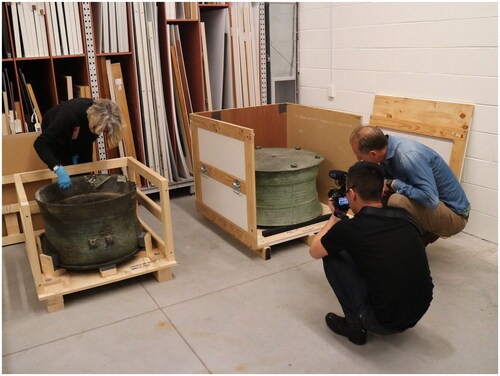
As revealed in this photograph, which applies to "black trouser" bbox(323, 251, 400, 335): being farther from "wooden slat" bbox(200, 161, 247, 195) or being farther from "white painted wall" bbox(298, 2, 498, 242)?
"white painted wall" bbox(298, 2, 498, 242)

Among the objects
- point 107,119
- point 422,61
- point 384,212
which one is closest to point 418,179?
point 384,212

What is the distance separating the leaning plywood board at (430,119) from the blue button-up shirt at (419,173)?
638 mm

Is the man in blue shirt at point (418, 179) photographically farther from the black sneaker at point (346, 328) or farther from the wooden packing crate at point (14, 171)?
the wooden packing crate at point (14, 171)

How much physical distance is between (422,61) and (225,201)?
1.83 metres

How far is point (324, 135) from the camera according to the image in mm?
3801

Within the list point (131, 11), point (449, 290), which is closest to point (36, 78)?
point (131, 11)

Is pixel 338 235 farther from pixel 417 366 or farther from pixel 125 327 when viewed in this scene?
pixel 125 327

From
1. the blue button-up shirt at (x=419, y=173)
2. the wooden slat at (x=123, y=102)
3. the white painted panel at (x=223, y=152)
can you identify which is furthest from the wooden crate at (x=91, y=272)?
the blue button-up shirt at (x=419, y=173)

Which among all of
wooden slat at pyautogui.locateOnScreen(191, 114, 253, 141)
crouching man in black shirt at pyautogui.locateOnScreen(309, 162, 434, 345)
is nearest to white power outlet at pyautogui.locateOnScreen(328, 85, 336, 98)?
wooden slat at pyautogui.locateOnScreen(191, 114, 253, 141)

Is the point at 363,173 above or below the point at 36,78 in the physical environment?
below

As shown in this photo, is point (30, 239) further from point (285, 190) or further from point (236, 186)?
point (285, 190)

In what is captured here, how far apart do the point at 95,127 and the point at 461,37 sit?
8.38 ft

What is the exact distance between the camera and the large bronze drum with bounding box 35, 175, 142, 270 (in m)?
2.74

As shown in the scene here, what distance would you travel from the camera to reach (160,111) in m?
4.29
